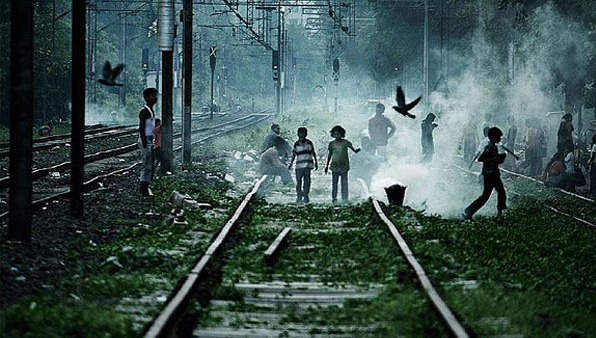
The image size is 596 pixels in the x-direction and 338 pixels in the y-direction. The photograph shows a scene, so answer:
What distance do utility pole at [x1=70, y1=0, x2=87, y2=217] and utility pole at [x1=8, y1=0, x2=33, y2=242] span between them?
2.69m

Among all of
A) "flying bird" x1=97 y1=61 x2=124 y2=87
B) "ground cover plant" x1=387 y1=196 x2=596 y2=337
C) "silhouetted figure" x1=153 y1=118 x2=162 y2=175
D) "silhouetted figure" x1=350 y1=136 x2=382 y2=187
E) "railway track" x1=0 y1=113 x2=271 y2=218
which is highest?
"flying bird" x1=97 y1=61 x2=124 y2=87

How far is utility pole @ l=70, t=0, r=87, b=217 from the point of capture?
1598cm

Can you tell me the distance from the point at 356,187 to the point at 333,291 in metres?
14.7

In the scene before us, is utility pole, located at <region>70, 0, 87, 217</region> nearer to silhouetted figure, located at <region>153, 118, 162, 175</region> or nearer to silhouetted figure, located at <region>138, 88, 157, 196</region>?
silhouetted figure, located at <region>138, 88, 157, 196</region>

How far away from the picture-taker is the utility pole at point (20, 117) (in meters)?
13.0

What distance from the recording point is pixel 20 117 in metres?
13.2

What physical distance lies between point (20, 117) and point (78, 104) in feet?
10.8

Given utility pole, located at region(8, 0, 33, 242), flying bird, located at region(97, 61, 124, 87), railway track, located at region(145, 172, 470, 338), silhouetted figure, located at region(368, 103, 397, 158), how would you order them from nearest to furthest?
railway track, located at region(145, 172, 470, 338)
utility pole, located at region(8, 0, 33, 242)
flying bird, located at region(97, 61, 124, 87)
silhouetted figure, located at region(368, 103, 397, 158)

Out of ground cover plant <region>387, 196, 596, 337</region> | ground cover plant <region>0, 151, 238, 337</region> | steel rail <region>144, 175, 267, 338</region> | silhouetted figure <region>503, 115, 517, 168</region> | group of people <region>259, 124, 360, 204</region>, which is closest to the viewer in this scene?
steel rail <region>144, 175, 267, 338</region>

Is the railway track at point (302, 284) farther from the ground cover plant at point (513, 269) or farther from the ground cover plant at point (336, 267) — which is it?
the ground cover plant at point (513, 269)

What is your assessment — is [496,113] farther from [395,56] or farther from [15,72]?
[15,72]

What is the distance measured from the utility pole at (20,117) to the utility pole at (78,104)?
2.69 meters

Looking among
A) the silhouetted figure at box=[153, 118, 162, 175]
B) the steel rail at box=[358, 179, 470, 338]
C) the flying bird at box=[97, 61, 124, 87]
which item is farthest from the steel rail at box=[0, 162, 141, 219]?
the steel rail at box=[358, 179, 470, 338]

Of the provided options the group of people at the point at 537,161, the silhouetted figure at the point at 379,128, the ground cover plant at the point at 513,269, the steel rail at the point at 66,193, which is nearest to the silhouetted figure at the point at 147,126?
the steel rail at the point at 66,193
